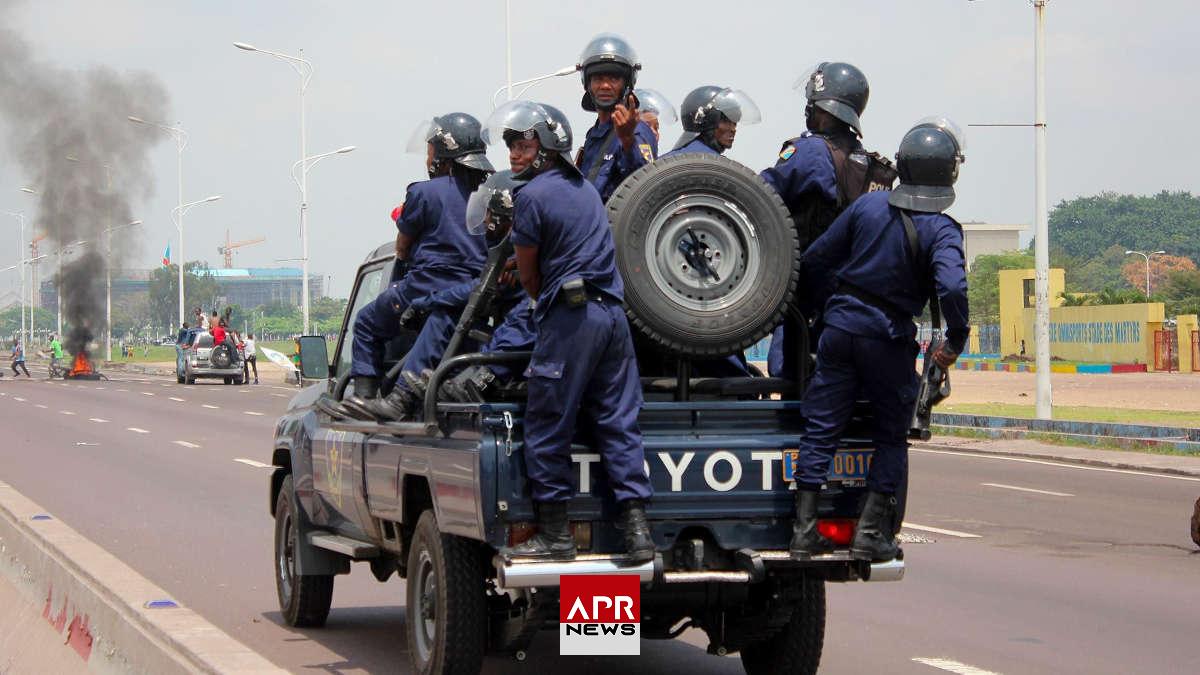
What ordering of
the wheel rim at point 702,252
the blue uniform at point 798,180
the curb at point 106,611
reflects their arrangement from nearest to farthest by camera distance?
the curb at point 106,611 < the wheel rim at point 702,252 < the blue uniform at point 798,180

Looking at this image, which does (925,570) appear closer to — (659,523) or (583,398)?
(659,523)

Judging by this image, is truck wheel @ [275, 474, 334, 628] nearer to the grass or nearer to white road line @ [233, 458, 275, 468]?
white road line @ [233, 458, 275, 468]

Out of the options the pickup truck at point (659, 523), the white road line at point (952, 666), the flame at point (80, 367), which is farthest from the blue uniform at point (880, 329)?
the flame at point (80, 367)

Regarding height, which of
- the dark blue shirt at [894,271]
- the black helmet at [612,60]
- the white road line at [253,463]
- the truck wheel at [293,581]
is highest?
the black helmet at [612,60]

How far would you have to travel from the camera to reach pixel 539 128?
6.31 meters

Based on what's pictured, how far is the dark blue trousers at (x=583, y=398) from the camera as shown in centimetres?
580

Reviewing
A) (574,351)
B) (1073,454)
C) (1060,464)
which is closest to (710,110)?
(574,351)

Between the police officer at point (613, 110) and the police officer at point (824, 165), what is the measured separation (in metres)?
0.56

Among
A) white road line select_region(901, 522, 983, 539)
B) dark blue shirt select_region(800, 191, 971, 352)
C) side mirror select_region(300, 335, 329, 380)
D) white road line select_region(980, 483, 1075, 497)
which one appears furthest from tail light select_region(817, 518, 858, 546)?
A: white road line select_region(980, 483, 1075, 497)

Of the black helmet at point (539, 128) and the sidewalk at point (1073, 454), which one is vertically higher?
the black helmet at point (539, 128)

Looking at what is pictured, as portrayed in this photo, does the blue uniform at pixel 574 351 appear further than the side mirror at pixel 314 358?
No

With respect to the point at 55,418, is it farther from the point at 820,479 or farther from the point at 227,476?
the point at 820,479

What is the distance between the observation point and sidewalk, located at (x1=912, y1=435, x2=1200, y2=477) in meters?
19.5

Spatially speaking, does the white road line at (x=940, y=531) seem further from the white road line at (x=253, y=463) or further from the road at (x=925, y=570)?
the white road line at (x=253, y=463)
